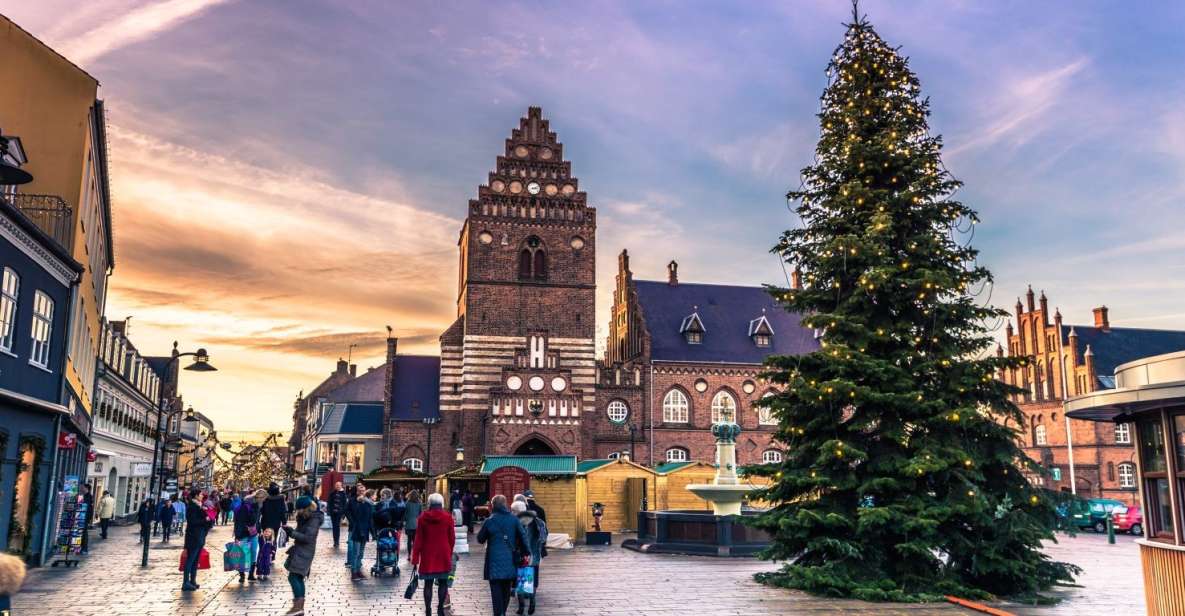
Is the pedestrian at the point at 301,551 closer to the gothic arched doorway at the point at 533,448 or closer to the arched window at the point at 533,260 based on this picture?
the gothic arched doorway at the point at 533,448

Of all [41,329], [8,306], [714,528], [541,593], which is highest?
[8,306]

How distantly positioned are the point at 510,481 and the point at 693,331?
28877 mm

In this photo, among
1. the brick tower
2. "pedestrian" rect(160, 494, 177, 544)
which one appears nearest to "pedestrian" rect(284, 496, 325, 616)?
"pedestrian" rect(160, 494, 177, 544)

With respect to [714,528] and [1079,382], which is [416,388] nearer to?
[714,528]

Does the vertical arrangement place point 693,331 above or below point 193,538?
above

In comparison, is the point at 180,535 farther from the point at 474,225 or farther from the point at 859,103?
the point at 859,103

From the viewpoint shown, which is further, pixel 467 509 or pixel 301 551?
pixel 467 509

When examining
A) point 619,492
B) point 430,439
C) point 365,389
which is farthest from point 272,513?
point 365,389

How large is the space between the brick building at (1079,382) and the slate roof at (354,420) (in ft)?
137

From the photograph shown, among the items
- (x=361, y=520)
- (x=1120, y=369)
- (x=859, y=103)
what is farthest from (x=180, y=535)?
(x=1120, y=369)

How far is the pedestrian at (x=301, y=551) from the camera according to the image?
11.8m

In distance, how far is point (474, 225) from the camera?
50281mm

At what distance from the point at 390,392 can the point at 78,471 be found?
2407cm

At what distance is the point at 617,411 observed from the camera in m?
51.8
